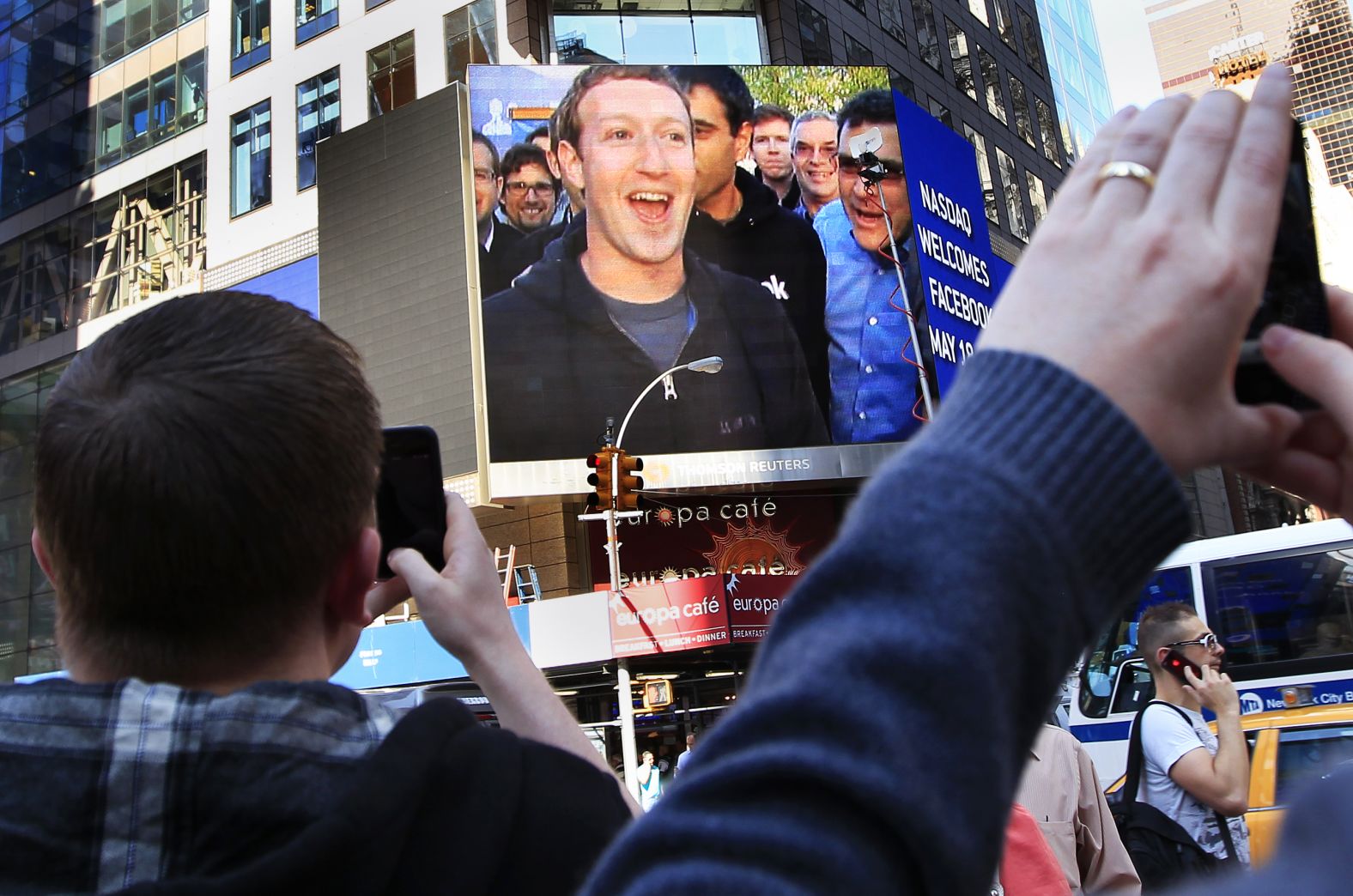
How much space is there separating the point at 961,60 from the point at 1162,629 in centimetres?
3958

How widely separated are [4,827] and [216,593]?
0.28 m

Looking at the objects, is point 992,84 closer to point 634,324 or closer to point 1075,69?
point 1075,69

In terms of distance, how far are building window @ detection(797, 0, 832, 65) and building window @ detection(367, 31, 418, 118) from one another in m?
11.0

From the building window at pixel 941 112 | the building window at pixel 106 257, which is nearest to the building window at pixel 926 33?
the building window at pixel 941 112

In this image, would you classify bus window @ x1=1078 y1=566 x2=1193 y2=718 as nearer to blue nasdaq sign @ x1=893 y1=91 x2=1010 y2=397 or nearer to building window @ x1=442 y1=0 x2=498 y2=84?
blue nasdaq sign @ x1=893 y1=91 x2=1010 y2=397

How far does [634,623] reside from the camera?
2408cm

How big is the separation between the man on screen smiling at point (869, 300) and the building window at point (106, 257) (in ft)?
63.0

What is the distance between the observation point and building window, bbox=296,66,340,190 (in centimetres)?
3284

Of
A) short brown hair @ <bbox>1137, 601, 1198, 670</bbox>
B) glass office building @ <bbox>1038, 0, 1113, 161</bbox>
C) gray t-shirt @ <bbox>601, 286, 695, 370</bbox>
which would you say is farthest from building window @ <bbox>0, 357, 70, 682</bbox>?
glass office building @ <bbox>1038, 0, 1113, 161</bbox>

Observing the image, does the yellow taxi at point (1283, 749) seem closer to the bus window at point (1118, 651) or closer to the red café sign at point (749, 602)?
the bus window at point (1118, 651)

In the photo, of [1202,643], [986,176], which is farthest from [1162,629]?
[986,176]

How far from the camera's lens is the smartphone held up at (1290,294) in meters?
0.87

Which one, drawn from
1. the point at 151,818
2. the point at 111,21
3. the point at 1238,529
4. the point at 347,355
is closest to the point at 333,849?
the point at 151,818

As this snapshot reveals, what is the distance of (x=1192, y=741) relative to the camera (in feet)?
16.4
